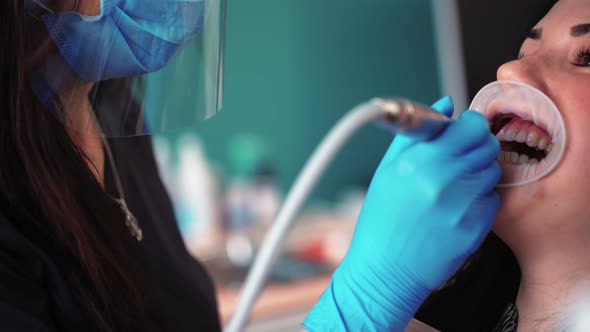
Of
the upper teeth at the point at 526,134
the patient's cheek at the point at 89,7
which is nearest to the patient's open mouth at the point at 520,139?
the upper teeth at the point at 526,134

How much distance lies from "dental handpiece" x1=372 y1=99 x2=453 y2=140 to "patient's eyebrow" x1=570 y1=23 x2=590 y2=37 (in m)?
0.34

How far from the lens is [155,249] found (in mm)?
1248

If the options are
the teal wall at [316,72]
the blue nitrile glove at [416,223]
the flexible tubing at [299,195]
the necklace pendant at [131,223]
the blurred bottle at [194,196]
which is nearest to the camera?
the flexible tubing at [299,195]

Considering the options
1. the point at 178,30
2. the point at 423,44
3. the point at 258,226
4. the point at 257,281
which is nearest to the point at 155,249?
the point at 178,30

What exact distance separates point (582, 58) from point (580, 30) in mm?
45

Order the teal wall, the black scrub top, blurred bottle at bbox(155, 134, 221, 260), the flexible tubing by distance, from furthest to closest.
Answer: the teal wall
blurred bottle at bbox(155, 134, 221, 260)
the black scrub top
the flexible tubing

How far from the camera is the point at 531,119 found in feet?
2.84

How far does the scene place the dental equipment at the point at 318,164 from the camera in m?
0.60

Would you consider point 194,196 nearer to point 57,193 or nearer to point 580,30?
point 57,193

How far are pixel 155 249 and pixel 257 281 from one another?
68cm

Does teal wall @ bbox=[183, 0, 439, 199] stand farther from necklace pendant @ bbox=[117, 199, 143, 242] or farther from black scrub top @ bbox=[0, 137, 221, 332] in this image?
necklace pendant @ bbox=[117, 199, 143, 242]

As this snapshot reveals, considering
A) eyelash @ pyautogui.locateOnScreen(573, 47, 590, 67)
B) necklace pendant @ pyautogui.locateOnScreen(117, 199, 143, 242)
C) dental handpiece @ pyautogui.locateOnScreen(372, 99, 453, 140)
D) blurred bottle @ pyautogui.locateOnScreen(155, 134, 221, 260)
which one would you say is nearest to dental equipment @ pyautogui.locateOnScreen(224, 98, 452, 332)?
dental handpiece @ pyautogui.locateOnScreen(372, 99, 453, 140)

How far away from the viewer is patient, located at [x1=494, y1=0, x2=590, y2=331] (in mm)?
847

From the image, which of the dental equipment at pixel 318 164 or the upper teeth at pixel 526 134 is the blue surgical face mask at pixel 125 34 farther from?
the upper teeth at pixel 526 134
